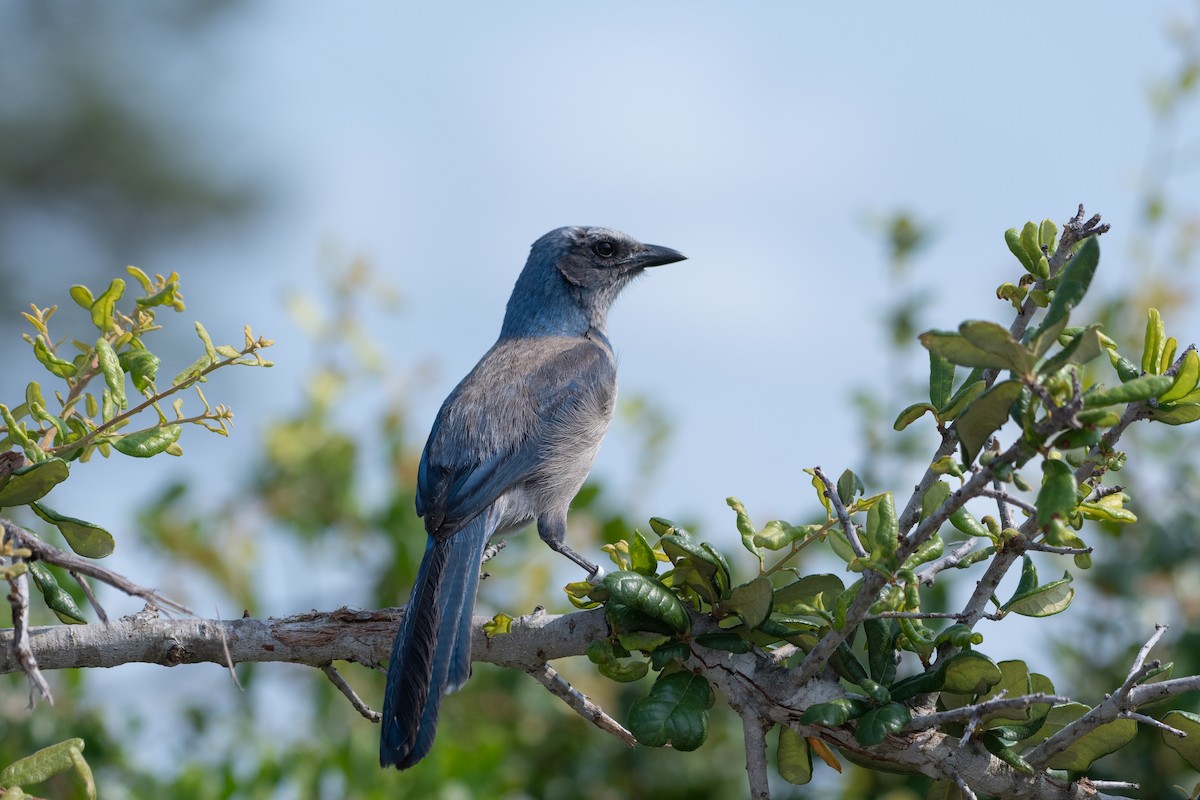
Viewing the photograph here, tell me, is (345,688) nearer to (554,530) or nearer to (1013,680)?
(1013,680)

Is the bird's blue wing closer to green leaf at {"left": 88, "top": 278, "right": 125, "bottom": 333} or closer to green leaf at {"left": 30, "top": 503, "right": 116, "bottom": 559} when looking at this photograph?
green leaf at {"left": 30, "top": 503, "right": 116, "bottom": 559}

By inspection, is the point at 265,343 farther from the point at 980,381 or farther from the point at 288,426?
the point at 288,426

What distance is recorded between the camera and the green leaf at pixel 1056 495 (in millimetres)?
2246

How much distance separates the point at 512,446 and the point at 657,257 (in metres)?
2.01

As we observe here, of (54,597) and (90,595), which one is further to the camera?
(54,597)

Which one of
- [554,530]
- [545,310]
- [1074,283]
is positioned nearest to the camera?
[1074,283]

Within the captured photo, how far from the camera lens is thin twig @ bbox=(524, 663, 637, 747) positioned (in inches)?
120

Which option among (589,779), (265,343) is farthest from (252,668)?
(265,343)

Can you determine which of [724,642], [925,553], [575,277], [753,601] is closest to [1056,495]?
[925,553]

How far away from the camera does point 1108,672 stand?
198 inches

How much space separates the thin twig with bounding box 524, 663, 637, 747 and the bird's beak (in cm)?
344

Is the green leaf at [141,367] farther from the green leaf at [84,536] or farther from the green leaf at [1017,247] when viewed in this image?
the green leaf at [1017,247]

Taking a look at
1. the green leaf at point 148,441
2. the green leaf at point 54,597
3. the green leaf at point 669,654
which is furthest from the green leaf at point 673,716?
the green leaf at point 54,597

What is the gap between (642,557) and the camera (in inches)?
120
